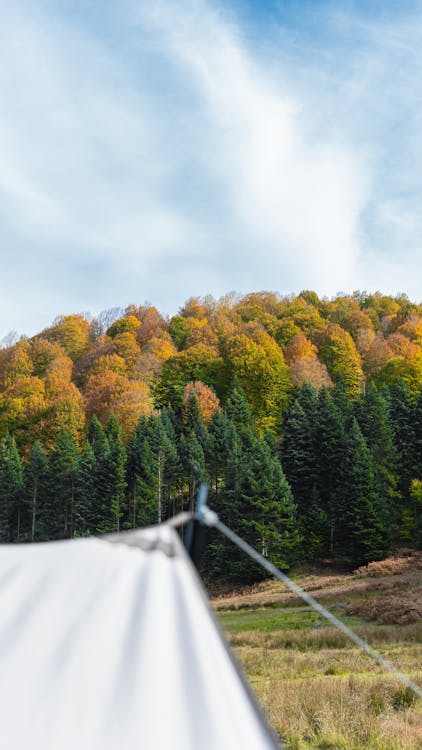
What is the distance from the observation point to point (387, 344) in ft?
290

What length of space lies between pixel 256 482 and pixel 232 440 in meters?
9.59

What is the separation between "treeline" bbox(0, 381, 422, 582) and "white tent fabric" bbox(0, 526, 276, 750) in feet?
140

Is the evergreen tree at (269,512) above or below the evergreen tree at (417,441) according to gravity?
below

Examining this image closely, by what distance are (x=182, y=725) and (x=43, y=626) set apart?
0.89 metres

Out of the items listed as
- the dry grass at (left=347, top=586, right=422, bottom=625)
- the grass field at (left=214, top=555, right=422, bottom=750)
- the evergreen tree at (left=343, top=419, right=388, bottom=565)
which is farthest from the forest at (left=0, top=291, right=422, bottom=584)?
the dry grass at (left=347, top=586, right=422, bottom=625)

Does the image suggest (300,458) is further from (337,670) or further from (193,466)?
(337,670)

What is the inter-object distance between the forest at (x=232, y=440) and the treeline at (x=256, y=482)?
0.15 metres

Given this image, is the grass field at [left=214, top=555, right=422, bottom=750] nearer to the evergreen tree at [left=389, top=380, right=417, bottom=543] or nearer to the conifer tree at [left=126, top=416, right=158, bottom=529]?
the evergreen tree at [left=389, top=380, right=417, bottom=543]

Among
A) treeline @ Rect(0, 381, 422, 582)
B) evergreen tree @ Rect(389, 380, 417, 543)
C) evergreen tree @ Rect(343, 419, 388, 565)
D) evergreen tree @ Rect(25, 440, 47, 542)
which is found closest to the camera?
evergreen tree @ Rect(343, 419, 388, 565)

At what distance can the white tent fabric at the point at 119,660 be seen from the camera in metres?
2.56

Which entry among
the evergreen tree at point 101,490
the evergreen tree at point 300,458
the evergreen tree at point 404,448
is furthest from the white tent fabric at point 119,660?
the evergreen tree at point 101,490

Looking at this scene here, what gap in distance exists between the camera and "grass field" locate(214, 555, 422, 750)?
786cm

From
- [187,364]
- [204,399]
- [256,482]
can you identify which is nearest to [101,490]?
[256,482]

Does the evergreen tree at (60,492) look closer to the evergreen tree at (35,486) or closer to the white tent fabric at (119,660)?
the evergreen tree at (35,486)
